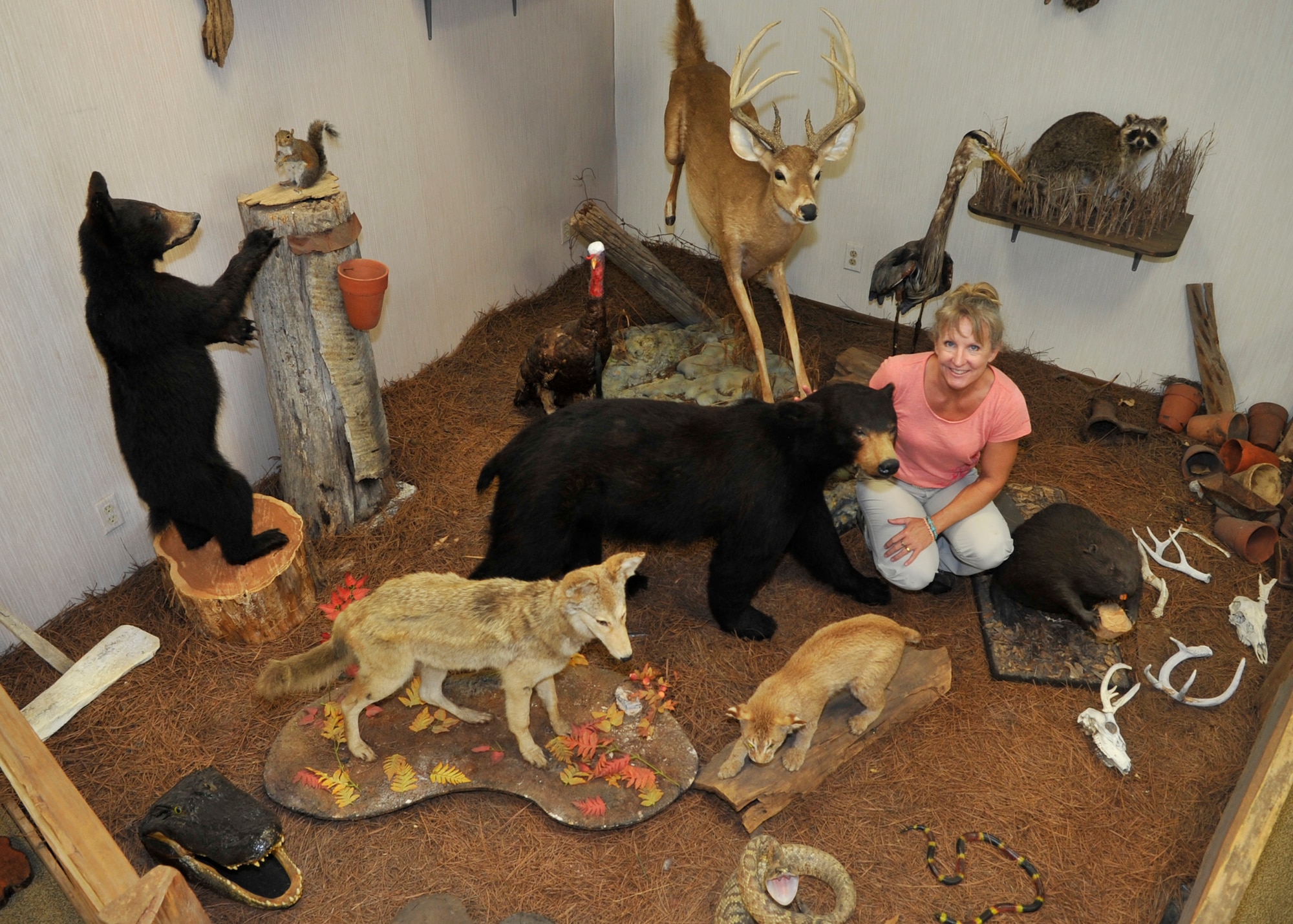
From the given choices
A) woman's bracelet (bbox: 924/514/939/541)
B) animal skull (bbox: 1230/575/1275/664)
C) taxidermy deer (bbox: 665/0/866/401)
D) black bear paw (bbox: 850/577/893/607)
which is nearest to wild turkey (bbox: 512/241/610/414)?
taxidermy deer (bbox: 665/0/866/401)

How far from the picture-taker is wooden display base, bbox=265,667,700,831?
3.02 m

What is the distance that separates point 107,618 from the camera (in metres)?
3.79

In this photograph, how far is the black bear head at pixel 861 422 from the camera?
10.5 feet

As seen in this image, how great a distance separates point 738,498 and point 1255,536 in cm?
268

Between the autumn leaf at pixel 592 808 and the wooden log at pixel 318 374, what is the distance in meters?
1.95

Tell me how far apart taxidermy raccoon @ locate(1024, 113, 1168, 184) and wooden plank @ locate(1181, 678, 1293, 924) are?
296 centimetres

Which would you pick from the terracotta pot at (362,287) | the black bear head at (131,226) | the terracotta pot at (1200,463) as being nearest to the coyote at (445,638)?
the terracotta pot at (362,287)

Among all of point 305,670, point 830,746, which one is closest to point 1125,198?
point 830,746

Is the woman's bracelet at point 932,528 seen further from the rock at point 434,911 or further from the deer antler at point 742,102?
the rock at point 434,911

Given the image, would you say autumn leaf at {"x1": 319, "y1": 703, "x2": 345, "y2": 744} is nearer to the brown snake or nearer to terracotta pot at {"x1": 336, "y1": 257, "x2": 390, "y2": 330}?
the brown snake

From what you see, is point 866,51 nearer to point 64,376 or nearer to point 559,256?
point 559,256

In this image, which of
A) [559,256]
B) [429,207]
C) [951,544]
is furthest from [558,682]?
[559,256]

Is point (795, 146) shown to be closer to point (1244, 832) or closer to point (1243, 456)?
point (1243, 456)

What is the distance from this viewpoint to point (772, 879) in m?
2.77
